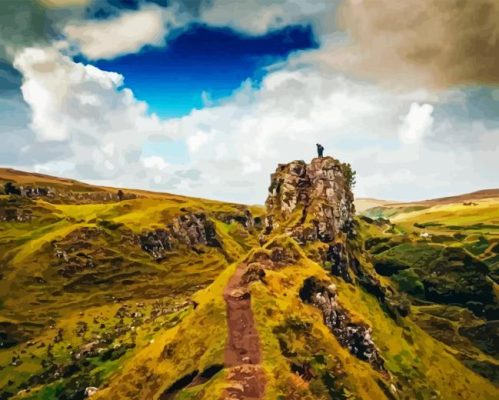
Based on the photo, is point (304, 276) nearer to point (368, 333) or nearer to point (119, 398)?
point (368, 333)

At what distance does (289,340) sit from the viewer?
142 meters

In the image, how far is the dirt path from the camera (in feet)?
368

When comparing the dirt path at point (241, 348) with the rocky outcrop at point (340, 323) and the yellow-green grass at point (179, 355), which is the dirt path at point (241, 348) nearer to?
the yellow-green grass at point (179, 355)

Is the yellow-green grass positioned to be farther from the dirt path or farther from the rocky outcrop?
the rocky outcrop

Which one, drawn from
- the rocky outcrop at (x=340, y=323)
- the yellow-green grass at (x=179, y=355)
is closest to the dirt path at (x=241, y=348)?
the yellow-green grass at (x=179, y=355)

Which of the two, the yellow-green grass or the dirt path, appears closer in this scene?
the dirt path

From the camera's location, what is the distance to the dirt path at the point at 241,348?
112m

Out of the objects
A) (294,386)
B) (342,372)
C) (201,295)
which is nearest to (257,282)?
(201,295)

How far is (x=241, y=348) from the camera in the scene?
132625 mm

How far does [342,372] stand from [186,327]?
1706 inches

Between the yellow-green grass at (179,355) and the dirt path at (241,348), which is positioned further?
the yellow-green grass at (179,355)

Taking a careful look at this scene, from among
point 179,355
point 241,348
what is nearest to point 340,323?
point 241,348

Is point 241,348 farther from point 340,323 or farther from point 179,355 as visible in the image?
point 340,323

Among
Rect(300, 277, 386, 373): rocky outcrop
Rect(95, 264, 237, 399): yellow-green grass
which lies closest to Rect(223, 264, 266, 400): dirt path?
Rect(95, 264, 237, 399): yellow-green grass
